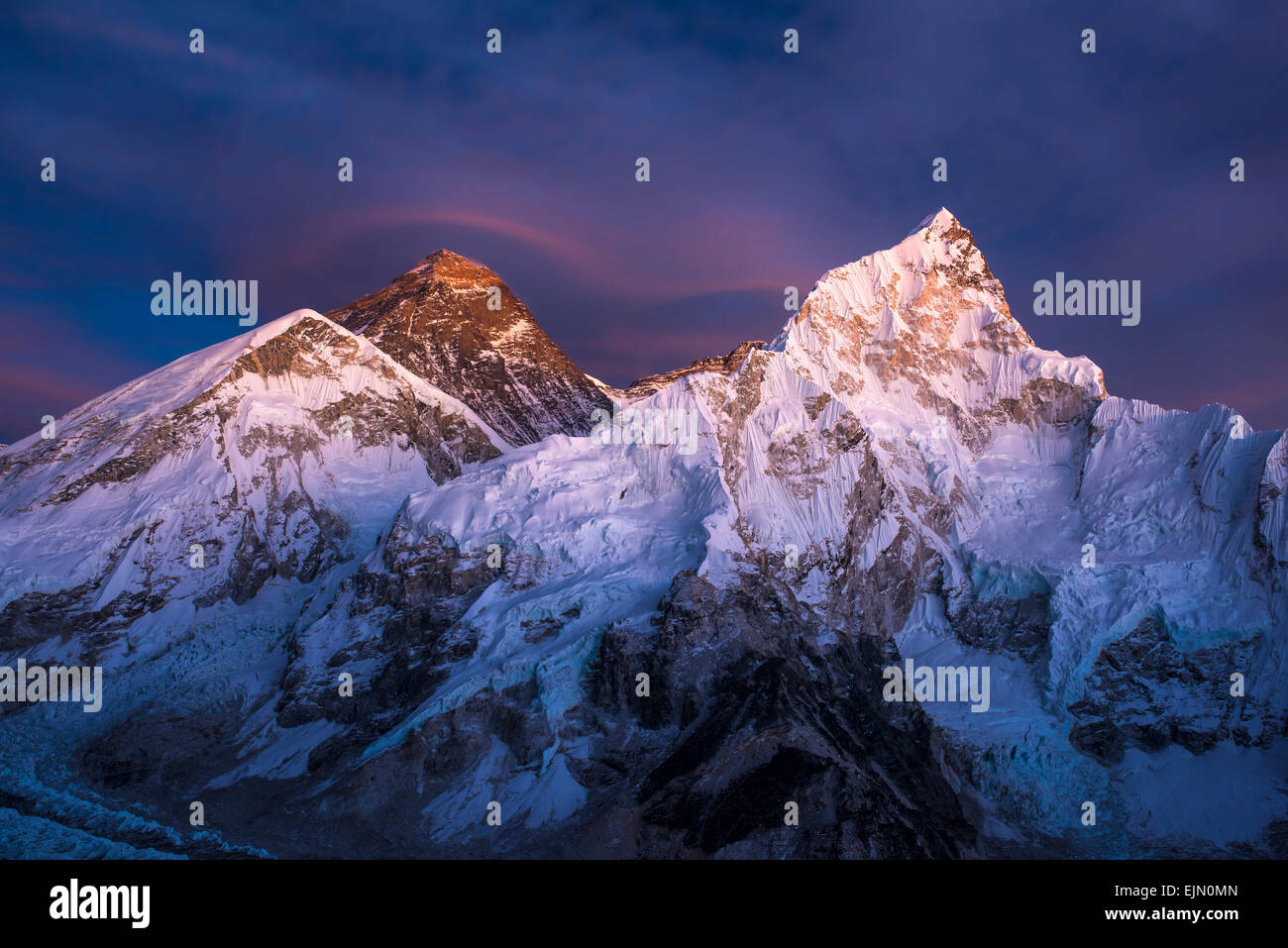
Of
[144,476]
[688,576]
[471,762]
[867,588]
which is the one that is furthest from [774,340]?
[144,476]

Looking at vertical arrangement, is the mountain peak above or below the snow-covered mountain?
above

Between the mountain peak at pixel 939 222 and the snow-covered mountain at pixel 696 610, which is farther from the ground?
the mountain peak at pixel 939 222

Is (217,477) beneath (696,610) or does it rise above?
above

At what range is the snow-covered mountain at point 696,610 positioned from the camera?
10344 centimetres

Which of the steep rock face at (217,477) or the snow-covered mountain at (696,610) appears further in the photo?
the steep rock face at (217,477)

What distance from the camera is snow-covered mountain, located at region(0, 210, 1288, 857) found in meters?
103

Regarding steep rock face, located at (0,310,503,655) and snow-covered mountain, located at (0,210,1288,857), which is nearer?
snow-covered mountain, located at (0,210,1288,857)

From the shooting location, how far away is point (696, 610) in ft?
383

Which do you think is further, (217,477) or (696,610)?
(217,477)

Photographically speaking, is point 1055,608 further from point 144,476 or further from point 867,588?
point 144,476

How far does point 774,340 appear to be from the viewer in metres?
161
